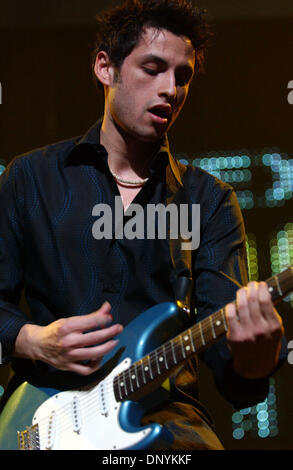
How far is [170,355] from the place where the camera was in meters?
1.34

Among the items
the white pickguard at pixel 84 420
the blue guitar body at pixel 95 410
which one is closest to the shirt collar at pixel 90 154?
the blue guitar body at pixel 95 410

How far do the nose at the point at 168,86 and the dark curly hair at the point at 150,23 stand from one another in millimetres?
160

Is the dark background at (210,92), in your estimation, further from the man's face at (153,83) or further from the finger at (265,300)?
the finger at (265,300)

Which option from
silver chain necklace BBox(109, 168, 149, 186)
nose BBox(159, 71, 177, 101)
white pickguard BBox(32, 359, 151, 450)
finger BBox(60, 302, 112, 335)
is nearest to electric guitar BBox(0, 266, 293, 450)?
white pickguard BBox(32, 359, 151, 450)

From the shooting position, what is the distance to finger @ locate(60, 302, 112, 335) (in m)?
1.34

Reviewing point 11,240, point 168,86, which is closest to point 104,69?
point 168,86

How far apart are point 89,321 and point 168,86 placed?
0.76 m

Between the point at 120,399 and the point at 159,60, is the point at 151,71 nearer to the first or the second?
the point at 159,60

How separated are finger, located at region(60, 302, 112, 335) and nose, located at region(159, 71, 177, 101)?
0.68 metres

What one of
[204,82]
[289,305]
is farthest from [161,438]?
[204,82]

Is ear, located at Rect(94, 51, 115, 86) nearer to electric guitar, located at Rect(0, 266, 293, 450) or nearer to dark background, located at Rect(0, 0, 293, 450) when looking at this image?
electric guitar, located at Rect(0, 266, 293, 450)

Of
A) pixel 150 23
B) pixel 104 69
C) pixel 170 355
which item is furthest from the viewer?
pixel 104 69

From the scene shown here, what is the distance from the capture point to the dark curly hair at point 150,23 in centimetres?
178

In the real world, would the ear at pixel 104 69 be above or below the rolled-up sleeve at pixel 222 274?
above
